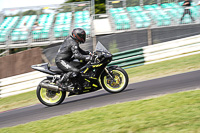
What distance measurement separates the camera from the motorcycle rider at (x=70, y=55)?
6.70 metres

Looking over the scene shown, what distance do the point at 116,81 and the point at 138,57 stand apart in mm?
5390

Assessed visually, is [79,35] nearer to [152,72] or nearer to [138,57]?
[152,72]

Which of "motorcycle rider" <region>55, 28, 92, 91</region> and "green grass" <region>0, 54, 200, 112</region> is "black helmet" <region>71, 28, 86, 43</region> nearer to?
"motorcycle rider" <region>55, 28, 92, 91</region>

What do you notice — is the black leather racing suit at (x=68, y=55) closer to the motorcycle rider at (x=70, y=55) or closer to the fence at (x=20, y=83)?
the motorcycle rider at (x=70, y=55)

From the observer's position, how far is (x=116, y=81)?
22.3 ft

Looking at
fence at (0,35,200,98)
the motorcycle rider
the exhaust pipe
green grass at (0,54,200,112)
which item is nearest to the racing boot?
the motorcycle rider

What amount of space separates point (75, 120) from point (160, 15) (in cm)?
1305

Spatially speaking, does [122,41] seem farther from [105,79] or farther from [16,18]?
[16,18]

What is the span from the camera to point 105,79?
6.85m

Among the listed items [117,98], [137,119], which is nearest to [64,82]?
[117,98]

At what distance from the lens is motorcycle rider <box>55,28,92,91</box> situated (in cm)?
670

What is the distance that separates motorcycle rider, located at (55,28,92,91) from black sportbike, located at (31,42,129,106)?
4.3 inches

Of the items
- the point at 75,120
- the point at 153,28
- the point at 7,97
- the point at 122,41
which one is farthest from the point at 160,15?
the point at 75,120

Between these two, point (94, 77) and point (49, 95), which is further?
point (49, 95)
